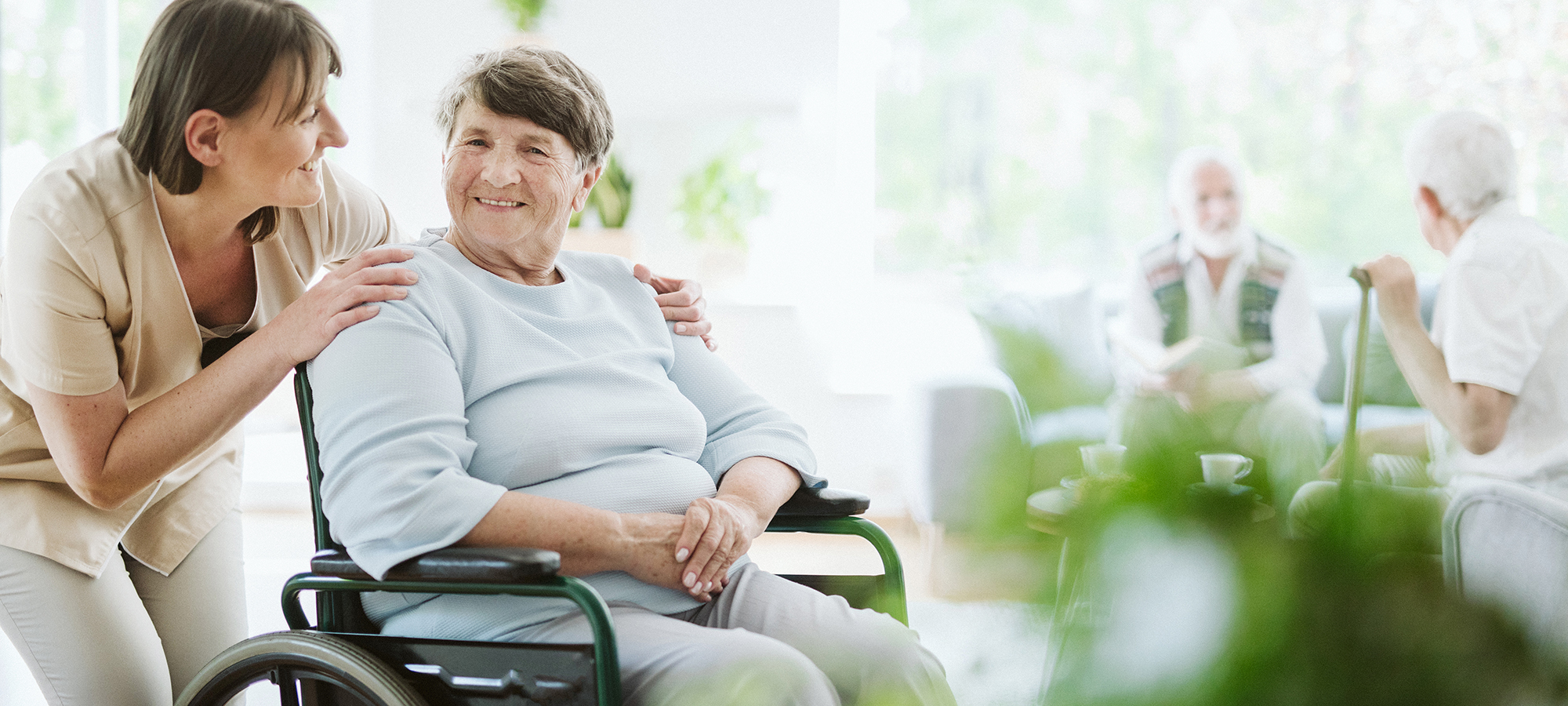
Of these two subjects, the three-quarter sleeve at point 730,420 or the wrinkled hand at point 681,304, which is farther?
the wrinkled hand at point 681,304

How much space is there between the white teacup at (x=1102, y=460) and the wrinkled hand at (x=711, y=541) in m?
1.08

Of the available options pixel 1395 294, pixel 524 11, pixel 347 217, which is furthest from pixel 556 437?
pixel 524 11

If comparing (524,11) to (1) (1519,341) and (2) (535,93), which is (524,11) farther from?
(1) (1519,341)

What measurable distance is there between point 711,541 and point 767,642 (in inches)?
7.5

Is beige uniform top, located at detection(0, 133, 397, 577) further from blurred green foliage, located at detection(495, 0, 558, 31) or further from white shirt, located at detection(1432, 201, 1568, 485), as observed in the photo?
blurred green foliage, located at detection(495, 0, 558, 31)

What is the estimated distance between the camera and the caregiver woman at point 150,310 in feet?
4.10

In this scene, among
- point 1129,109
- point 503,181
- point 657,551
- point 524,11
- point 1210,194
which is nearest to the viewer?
point 657,551

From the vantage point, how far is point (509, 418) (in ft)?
4.43

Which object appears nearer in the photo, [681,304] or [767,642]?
[767,642]

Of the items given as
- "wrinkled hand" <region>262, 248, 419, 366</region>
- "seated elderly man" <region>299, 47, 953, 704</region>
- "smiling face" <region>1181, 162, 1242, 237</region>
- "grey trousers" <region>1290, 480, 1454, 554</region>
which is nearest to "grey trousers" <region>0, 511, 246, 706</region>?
"seated elderly man" <region>299, 47, 953, 704</region>

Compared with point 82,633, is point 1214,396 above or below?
above

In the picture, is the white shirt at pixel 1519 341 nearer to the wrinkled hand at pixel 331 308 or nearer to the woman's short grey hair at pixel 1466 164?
the woman's short grey hair at pixel 1466 164

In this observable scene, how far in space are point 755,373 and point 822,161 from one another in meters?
0.95

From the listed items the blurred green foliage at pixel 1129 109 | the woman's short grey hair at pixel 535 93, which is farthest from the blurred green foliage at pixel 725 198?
the woman's short grey hair at pixel 535 93
